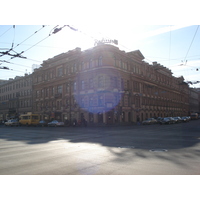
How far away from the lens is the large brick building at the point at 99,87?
1629 inches

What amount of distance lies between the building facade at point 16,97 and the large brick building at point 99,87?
15.7 ft

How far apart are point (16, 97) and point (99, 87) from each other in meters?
41.6

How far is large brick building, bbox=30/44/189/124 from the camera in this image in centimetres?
4138

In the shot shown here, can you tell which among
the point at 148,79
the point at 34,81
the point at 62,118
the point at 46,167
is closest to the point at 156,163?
the point at 46,167

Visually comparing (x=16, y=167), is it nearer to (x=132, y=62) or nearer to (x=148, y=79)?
(x=132, y=62)

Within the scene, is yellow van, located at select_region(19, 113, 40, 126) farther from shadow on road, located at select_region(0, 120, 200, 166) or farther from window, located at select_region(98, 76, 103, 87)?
shadow on road, located at select_region(0, 120, 200, 166)

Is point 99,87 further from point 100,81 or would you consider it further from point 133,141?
point 133,141

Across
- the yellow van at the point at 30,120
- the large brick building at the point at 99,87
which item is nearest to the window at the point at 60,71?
the large brick building at the point at 99,87

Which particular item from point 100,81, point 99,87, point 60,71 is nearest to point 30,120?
point 60,71

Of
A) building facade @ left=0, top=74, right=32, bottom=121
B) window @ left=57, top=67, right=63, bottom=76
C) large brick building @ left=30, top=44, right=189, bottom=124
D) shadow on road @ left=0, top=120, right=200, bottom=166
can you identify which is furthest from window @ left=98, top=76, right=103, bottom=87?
building facade @ left=0, top=74, right=32, bottom=121

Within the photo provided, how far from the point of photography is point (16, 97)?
71.6m

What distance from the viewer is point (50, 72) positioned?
57.2 metres

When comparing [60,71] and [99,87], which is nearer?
[99,87]

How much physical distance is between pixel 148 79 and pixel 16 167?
53551mm
